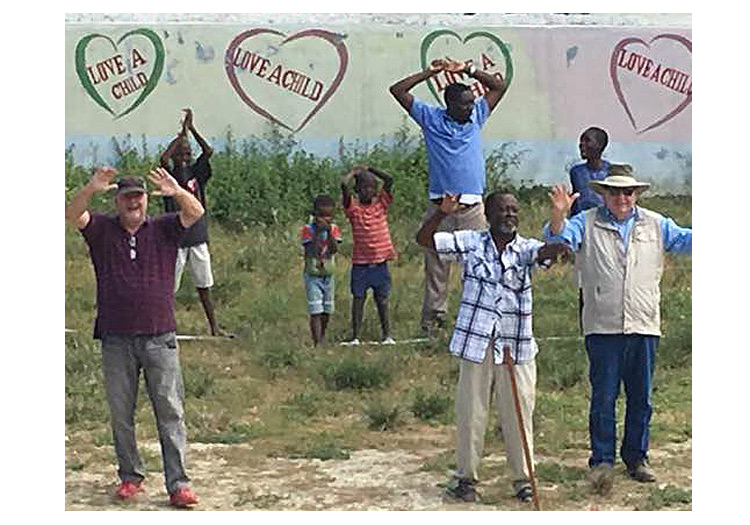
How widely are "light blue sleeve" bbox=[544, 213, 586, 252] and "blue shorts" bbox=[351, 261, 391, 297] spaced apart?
161cm

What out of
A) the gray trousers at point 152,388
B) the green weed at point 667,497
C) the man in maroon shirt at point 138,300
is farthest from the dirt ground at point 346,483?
the man in maroon shirt at point 138,300

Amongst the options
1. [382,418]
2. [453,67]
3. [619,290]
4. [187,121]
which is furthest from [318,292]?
[619,290]

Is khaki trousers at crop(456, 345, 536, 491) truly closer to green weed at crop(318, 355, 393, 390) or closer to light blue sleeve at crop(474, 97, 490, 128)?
green weed at crop(318, 355, 393, 390)

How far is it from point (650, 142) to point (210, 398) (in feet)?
9.54

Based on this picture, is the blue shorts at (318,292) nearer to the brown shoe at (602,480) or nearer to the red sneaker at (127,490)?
the red sneaker at (127,490)

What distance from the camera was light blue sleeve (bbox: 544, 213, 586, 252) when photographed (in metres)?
7.96

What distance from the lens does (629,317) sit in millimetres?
8109

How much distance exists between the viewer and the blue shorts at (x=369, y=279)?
9.45m

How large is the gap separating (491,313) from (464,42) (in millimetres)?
2060

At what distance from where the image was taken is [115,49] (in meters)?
9.33

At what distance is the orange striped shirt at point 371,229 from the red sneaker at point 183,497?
1977mm

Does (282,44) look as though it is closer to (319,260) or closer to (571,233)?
(319,260)

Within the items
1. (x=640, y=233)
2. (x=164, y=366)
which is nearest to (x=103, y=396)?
(x=164, y=366)

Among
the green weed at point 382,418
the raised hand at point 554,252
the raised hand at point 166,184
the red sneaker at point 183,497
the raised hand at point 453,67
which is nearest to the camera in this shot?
the raised hand at point 166,184
